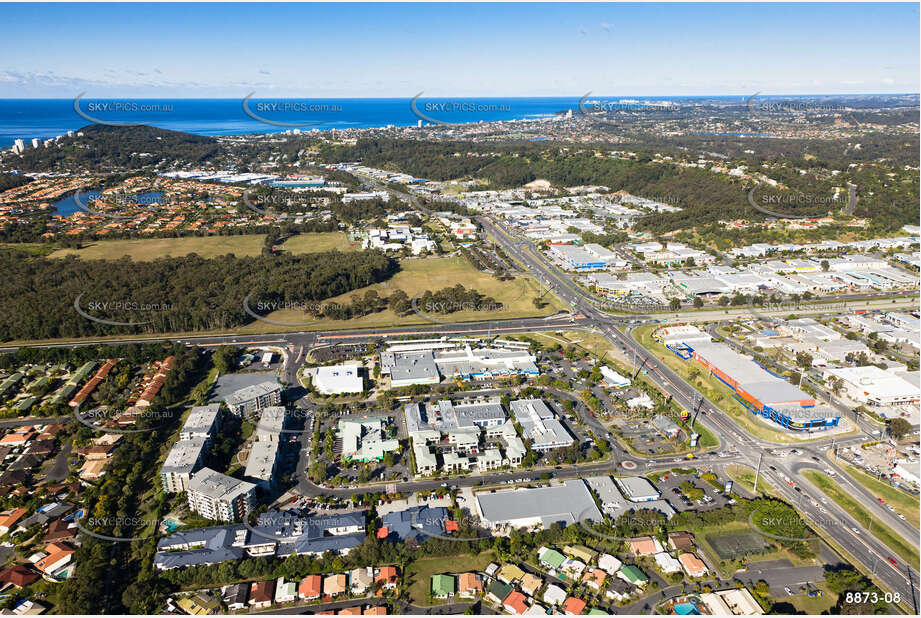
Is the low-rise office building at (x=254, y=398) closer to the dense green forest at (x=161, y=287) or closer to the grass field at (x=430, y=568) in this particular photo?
the dense green forest at (x=161, y=287)

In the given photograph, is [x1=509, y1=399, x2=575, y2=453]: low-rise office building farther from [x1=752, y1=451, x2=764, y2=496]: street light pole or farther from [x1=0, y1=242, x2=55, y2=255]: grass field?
[x1=0, y1=242, x2=55, y2=255]: grass field

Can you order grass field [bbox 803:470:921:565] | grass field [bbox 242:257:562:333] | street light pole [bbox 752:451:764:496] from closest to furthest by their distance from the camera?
1. grass field [bbox 803:470:921:565]
2. street light pole [bbox 752:451:764:496]
3. grass field [bbox 242:257:562:333]

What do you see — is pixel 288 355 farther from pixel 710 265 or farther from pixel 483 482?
pixel 710 265

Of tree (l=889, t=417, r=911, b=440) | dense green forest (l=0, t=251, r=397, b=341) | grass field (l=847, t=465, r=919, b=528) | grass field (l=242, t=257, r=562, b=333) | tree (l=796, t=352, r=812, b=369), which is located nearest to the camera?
grass field (l=847, t=465, r=919, b=528)

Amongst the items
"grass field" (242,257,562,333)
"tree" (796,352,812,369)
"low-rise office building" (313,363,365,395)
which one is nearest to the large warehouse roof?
"tree" (796,352,812,369)

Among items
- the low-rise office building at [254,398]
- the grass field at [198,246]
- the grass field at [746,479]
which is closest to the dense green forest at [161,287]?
the grass field at [198,246]

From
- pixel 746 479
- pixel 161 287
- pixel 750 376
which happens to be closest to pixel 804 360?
pixel 750 376

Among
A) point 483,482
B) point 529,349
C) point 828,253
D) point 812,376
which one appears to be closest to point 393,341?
point 529,349
